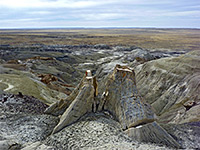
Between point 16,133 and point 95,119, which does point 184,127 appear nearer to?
point 95,119

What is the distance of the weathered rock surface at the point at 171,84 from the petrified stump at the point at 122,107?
9.90m

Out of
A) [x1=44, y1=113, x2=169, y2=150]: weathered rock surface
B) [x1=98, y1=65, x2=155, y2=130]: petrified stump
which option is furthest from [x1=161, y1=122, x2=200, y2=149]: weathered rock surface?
[x1=44, y1=113, x2=169, y2=150]: weathered rock surface

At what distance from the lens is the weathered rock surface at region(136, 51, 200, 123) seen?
22.2 meters

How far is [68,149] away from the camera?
8188 millimetres

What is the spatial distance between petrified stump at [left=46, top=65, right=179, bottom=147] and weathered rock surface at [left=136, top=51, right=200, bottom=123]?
9899mm

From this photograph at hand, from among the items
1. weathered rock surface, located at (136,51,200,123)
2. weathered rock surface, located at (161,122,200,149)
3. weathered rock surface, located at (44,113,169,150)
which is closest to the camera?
weathered rock surface, located at (44,113,169,150)

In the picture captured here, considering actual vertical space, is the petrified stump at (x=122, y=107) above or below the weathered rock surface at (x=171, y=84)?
above

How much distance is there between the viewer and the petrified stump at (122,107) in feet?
28.9

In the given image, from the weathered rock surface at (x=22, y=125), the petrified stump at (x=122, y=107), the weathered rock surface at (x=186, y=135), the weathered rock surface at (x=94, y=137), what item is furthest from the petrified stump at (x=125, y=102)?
the weathered rock surface at (x=22, y=125)

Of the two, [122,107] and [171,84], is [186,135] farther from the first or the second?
[171,84]

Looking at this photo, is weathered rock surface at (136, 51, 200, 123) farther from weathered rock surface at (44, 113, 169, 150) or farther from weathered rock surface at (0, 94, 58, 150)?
weathered rock surface at (0, 94, 58, 150)

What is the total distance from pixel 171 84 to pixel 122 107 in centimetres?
1774

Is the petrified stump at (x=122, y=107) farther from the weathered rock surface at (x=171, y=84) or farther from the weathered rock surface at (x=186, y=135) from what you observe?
Result: the weathered rock surface at (x=171, y=84)

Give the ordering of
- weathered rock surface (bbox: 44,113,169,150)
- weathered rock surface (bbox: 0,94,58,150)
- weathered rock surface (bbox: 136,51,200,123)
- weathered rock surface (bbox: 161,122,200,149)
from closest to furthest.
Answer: weathered rock surface (bbox: 44,113,169,150)
weathered rock surface (bbox: 161,122,200,149)
weathered rock surface (bbox: 0,94,58,150)
weathered rock surface (bbox: 136,51,200,123)
